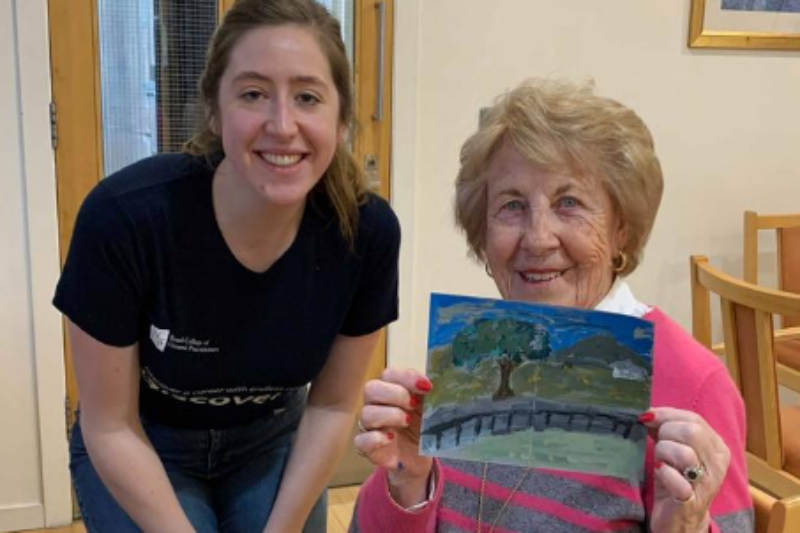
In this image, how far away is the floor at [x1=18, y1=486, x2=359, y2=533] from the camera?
2.58m

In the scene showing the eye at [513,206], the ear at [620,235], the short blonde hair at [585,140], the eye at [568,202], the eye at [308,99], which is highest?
the eye at [308,99]

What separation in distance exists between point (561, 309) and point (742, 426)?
0.98ft

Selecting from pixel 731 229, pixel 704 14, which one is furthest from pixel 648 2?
pixel 731 229

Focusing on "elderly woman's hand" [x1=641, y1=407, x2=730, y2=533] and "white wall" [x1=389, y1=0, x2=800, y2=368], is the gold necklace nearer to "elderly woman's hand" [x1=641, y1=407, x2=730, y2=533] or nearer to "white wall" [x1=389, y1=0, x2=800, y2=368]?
"elderly woman's hand" [x1=641, y1=407, x2=730, y2=533]

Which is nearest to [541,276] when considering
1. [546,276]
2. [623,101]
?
[546,276]

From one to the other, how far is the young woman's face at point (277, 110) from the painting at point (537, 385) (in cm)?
57

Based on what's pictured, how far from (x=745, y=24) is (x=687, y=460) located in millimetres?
2633

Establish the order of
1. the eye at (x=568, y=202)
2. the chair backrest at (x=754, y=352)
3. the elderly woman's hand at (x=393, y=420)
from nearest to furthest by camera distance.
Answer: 1. the elderly woman's hand at (x=393, y=420)
2. the eye at (x=568, y=202)
3. the chair backrest at (x=754, y=352)

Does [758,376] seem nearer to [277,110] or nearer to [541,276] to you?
[541,276]

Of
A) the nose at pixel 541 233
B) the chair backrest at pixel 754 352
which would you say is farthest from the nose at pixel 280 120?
the chair backrest at pixel 754 352

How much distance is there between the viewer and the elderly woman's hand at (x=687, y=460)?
84 cm

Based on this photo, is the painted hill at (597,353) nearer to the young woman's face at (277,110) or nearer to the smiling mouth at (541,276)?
the smiling mouth at (541,276)

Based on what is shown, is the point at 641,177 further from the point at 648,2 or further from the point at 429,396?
→ the point at 648,2

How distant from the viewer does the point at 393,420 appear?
0.95 m
